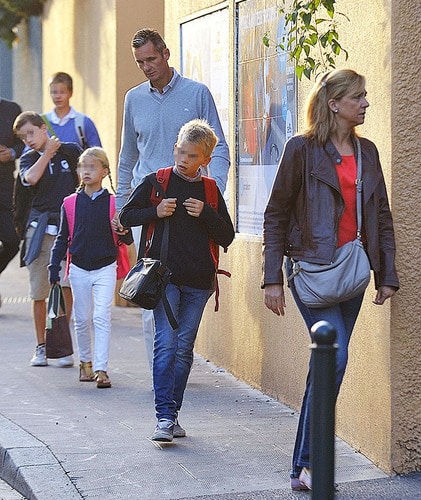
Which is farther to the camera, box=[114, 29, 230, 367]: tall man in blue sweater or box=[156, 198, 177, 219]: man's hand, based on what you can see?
box=[114, 29, 230, 367]: tall man in blue sweater

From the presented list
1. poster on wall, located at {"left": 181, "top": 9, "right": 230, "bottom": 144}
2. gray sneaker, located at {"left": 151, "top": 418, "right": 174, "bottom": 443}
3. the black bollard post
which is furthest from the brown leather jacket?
poster on wall, located at {"left": 181, "top": 9, "right": 230, "bottom": 144}

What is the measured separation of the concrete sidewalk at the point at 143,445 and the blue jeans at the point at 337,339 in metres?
Answer: 0.17

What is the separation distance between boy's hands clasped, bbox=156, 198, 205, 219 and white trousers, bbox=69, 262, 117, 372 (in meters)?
1.97

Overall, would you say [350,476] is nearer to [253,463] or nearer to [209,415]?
[253,463]

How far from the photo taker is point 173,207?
6273 mm

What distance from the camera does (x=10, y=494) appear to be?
5.95 metres

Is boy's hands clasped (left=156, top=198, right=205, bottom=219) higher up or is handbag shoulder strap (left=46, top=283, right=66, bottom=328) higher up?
boy's hands clasped (left=156, top=198, right=205, bottom=219)

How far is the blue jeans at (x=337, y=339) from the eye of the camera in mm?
5465

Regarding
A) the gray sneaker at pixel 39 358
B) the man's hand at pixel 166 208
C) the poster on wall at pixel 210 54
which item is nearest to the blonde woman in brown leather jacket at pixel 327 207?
the man's hand at pixel 166 208

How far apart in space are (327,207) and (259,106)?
2661 mm

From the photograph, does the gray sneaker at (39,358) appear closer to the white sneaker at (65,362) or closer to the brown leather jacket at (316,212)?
the white sneaker at (65,362)

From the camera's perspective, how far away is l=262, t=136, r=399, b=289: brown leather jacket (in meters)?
5.42

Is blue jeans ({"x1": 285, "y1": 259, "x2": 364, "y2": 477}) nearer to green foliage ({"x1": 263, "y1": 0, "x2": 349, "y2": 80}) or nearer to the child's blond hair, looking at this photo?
the child's blond hair

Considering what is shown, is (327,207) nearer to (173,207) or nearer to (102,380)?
(173,207)
